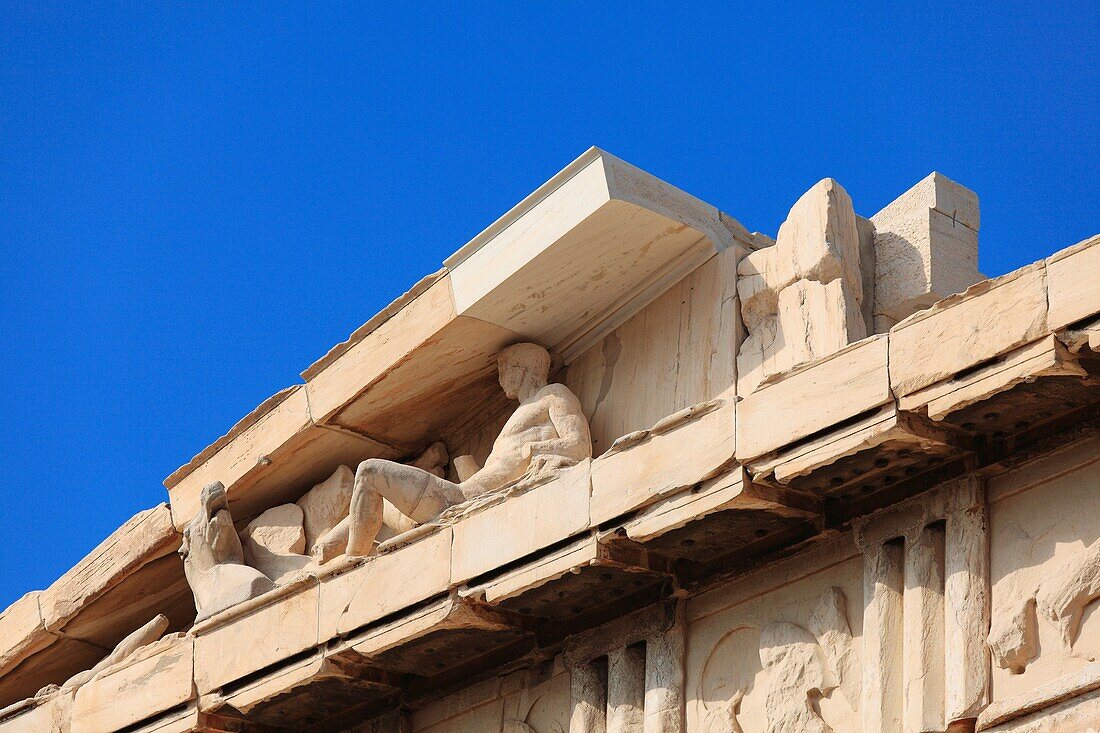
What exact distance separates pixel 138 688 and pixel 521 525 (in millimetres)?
2596

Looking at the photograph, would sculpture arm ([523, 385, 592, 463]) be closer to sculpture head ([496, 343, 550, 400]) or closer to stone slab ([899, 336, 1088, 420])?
sculpture head ([496, 343, 550, 400])

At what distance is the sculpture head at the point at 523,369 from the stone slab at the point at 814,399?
188cm

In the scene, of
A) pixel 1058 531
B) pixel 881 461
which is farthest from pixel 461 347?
pixel 1058 531

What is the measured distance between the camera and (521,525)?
373 inches

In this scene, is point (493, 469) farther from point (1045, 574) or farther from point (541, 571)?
point (1045, 574)

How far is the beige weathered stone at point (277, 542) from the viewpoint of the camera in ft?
36.4

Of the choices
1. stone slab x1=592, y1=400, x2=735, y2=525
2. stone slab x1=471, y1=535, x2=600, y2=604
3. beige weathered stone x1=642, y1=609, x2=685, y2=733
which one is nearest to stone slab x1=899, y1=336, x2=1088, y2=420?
stone slab x1=592, y1=400, x2=735, y2=525

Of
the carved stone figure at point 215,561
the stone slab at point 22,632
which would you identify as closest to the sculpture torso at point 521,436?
the carved stone figure at point 215,561

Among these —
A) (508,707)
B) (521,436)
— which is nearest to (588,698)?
→ (508,707)

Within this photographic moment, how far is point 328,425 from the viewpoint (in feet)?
36.3

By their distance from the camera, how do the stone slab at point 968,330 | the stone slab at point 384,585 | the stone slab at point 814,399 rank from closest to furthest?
the stone slab at point 968,330 < the stone slab at point 814,399 < the stone slab at point 384,585

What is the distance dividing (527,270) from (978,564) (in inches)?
113

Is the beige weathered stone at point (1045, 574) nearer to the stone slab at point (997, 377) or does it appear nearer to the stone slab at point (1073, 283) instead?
the stone slab at point (997, 377)

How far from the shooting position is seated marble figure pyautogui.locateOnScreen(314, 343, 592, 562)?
10.2 m
